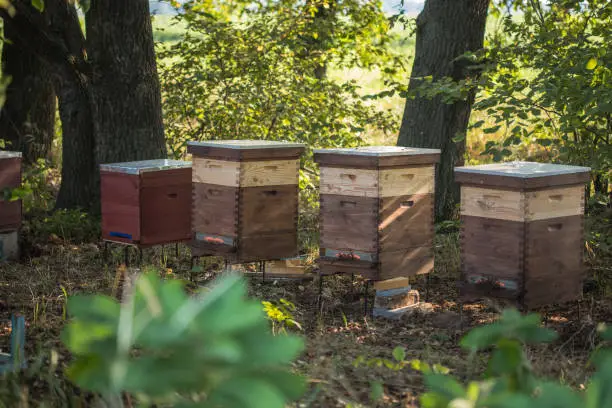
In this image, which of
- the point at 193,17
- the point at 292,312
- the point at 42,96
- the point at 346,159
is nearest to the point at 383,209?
the point at 346,159

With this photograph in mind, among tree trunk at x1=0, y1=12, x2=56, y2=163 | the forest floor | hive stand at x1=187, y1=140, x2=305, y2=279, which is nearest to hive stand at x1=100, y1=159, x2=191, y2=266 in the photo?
the forest floor

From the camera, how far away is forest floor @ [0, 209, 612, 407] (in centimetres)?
371

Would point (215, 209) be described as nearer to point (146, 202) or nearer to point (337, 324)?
point (146, 202)

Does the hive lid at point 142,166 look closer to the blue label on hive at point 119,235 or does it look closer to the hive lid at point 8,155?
the blue label on hive at point 119,235

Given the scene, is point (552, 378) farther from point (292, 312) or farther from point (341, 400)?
point (292, 312)

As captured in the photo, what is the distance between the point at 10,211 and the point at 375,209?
3710 mm

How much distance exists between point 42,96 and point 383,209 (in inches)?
276

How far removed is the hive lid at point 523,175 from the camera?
5.08 metres

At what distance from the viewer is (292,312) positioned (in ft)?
19.9

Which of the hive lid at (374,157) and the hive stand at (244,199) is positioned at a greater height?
the hive lid at (374,157)

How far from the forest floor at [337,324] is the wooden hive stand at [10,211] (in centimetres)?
19

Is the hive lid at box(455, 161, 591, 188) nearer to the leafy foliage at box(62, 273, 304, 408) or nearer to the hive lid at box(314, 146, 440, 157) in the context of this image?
the hive lid at box(314, 146, 440, 157)

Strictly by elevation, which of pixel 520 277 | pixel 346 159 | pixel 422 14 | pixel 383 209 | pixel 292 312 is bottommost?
pixel 292 312

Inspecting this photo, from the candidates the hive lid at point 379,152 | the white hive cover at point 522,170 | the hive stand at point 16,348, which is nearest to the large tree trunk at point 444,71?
the hive lid at point 379,152
